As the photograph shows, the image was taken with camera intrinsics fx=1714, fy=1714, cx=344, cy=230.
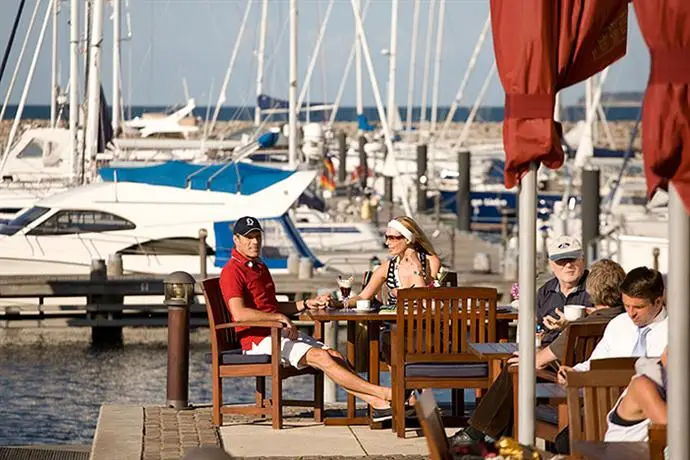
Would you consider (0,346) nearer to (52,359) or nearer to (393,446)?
(52,359)

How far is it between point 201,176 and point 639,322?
885 inches

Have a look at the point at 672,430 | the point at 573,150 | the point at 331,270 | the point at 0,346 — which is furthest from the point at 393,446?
the point at 573,150

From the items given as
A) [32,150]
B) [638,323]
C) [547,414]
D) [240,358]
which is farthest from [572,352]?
[32,150]

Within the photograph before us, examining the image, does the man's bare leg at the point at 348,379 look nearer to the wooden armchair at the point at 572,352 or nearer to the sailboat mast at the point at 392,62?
the wooden armchair at the point at 572,352

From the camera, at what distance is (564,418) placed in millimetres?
8695

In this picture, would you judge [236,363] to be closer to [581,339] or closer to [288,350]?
[288,350]

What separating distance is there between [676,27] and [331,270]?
905 inches

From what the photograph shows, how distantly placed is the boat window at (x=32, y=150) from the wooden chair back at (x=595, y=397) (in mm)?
34341

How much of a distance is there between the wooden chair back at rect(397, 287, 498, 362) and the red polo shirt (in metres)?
1.12

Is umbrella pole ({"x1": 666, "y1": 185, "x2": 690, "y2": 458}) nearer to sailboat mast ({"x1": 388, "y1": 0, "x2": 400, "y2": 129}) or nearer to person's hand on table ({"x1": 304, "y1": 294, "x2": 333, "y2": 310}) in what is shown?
person's hand on table ({"x1": 304, "y1": 294, "x2": 333, "y2": 310})

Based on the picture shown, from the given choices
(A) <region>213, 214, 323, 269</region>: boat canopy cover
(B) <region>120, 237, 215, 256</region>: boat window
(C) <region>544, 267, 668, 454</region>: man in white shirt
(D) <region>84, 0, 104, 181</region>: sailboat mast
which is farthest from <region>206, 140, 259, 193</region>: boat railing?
(C) <region>544, 267, 668, 454</region>: man in white shirt

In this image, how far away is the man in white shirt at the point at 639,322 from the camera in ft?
26.8

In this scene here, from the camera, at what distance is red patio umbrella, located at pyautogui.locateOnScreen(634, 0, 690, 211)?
5.84m

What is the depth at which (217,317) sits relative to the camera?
1158 centimetres
